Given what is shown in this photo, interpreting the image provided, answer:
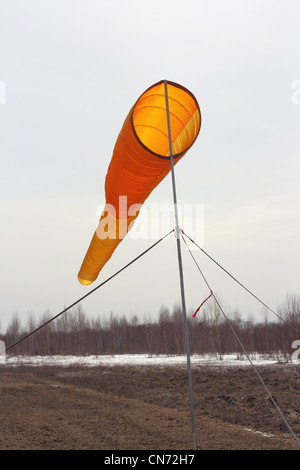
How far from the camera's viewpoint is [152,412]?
12.8m

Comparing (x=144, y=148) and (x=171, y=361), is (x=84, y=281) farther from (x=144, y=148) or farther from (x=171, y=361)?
(x=171, y=361)

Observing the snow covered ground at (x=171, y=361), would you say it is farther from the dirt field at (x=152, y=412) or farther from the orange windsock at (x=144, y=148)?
the orange windsock at (x=144, y=148)

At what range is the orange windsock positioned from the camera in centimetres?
405

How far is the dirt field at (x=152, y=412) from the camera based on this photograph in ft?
28.6

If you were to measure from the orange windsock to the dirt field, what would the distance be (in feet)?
18.6

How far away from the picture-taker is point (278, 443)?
27.8ft

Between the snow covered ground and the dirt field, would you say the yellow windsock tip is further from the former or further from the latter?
the snow covered ground

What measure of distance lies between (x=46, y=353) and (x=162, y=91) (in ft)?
186

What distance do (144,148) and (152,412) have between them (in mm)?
10942

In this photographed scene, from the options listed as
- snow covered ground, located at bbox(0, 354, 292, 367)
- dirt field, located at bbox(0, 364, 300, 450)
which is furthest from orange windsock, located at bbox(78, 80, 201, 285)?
snow covered ground, located at bbox(0, 354, 292, 367)

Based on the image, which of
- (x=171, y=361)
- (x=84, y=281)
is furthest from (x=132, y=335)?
(x=84, y=281)

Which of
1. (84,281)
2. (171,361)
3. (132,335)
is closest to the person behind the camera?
(84,281)
